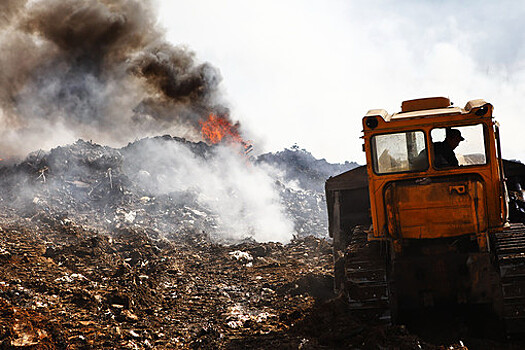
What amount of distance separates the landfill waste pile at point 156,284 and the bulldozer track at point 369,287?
0.41ft

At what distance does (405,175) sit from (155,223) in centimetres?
1439

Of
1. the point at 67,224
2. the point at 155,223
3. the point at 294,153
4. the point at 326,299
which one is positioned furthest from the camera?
the point at 294,153

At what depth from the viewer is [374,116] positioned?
5535 millimetres

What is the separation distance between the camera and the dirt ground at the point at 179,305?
193 inches

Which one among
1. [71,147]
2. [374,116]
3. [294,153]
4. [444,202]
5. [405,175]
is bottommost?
[444,202]

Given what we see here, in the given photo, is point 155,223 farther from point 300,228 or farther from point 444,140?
point 444,140

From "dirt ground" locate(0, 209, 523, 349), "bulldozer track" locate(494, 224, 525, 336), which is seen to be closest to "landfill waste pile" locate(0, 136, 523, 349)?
"dirt ground" locate(0, 209, 523, 349)

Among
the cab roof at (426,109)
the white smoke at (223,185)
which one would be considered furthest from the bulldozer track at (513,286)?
the white smoke at (223,185)

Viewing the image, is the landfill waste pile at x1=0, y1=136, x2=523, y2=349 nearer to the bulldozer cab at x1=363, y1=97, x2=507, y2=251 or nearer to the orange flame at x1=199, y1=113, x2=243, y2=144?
the bulldozer cab at x1=363, y1=97, x2=507, y2=251

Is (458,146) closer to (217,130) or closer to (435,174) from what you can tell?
(435,174)

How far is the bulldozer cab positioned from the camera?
200 inches

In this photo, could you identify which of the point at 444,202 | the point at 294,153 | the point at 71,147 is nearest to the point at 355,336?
the point at 444,202

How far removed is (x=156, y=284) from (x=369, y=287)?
4.32 metres

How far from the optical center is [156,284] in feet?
26.8
